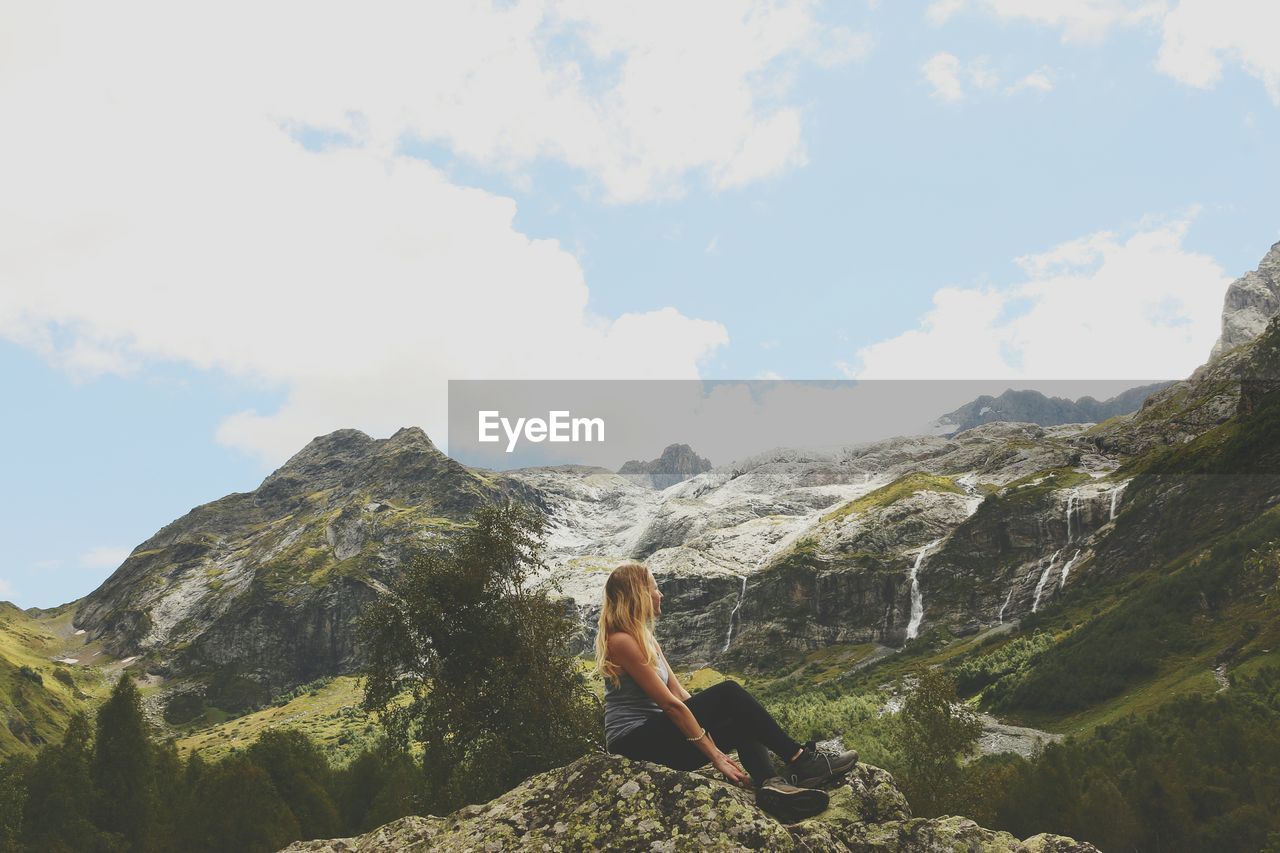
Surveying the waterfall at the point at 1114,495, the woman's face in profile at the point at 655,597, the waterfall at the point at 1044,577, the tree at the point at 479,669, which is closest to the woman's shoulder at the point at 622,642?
the woman's face in profile at the point at 655,597

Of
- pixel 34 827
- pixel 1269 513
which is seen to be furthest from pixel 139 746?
pixel 1269 513

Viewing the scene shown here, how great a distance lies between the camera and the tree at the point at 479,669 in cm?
3259

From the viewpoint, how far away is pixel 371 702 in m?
35.0

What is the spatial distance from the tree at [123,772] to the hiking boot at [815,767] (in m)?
61.5

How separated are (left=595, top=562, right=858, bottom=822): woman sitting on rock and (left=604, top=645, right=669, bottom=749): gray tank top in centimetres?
1

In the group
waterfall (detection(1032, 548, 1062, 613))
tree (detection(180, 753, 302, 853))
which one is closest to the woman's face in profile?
tree (detection(180, 753, 302, 853))

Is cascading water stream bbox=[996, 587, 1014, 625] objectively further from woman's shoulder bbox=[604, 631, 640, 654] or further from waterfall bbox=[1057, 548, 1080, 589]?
woman's shoulder bbox=[604, 631, 640, 654]

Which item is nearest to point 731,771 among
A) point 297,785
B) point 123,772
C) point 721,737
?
point 721,737

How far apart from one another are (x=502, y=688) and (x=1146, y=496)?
176072 mm

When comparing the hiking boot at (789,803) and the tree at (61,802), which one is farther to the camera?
the tree at (61,802)

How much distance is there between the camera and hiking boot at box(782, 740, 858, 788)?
10016 millimetres

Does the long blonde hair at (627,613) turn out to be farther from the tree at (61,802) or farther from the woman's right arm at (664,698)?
the tree at (61,802)

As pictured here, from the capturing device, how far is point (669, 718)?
32.6ft

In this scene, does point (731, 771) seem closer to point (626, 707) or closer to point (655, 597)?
point (626, 707)
